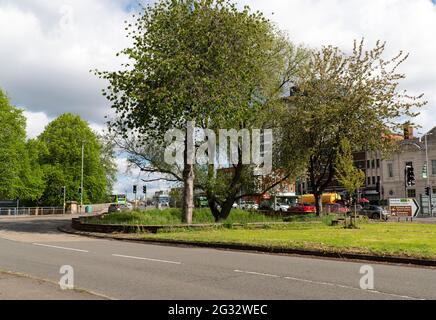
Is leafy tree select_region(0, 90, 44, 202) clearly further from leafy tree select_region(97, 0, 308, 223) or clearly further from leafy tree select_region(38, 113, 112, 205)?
leafy tree select_region(97, 0, 308, 223)

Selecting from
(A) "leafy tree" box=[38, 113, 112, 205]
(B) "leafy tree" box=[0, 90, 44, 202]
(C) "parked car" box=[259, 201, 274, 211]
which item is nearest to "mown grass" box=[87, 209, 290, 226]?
(C) "parked car" box=[259, 201, 274, 211]

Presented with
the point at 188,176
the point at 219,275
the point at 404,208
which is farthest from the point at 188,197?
the point at 404,208

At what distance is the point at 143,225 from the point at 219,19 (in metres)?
12.8

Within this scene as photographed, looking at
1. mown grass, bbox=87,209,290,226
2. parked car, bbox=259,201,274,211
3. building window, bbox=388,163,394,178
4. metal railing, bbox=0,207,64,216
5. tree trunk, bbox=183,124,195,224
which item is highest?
building window, bbox=388,163,394,178

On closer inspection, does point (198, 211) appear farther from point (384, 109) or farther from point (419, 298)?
point (419, 298)

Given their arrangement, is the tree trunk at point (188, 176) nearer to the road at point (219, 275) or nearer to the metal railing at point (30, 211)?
the road at point (219, 275)

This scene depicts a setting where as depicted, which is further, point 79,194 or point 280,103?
point 79,194

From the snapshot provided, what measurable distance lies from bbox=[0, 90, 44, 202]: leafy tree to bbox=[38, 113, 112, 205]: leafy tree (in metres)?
8.15

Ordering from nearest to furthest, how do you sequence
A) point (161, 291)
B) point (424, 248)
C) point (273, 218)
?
point (161, 291)
point (424, 248)
point (273, 218)

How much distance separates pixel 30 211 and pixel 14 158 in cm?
1168

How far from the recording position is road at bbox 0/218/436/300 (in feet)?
28.6

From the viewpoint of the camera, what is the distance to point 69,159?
241 ft
